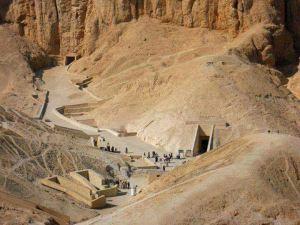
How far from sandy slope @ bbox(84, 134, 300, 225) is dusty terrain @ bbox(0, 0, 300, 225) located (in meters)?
0.03

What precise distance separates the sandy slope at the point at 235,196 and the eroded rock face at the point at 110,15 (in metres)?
38.9

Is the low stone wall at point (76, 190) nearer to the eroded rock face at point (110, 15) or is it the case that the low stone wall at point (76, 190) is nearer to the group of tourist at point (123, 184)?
the group of tourist at point (123, 184)

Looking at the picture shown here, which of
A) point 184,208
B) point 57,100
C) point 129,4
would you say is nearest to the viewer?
point 184,208

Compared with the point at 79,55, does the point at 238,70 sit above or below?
above

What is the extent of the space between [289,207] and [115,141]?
86.2 ft

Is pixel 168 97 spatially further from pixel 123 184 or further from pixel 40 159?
pixel 40 159

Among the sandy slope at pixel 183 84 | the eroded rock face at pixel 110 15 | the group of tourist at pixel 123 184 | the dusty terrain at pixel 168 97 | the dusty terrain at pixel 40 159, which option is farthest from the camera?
the eroded rock face at pixel 110 15

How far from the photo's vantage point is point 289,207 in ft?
48.2

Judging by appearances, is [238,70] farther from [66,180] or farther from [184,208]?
[184,208]

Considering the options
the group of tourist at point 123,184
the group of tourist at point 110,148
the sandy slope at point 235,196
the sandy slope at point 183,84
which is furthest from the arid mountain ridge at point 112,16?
the sandy slope at point 235,196

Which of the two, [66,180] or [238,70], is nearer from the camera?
[66,180]

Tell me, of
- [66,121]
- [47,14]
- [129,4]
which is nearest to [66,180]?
[66,121]

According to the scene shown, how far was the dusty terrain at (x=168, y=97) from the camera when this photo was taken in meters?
15.2

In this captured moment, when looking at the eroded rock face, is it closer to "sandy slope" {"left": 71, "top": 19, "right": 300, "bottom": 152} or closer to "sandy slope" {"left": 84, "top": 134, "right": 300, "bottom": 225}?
"sandy slope" {"left": 71, "top": 19, "right": 300, "bottom": 152}
